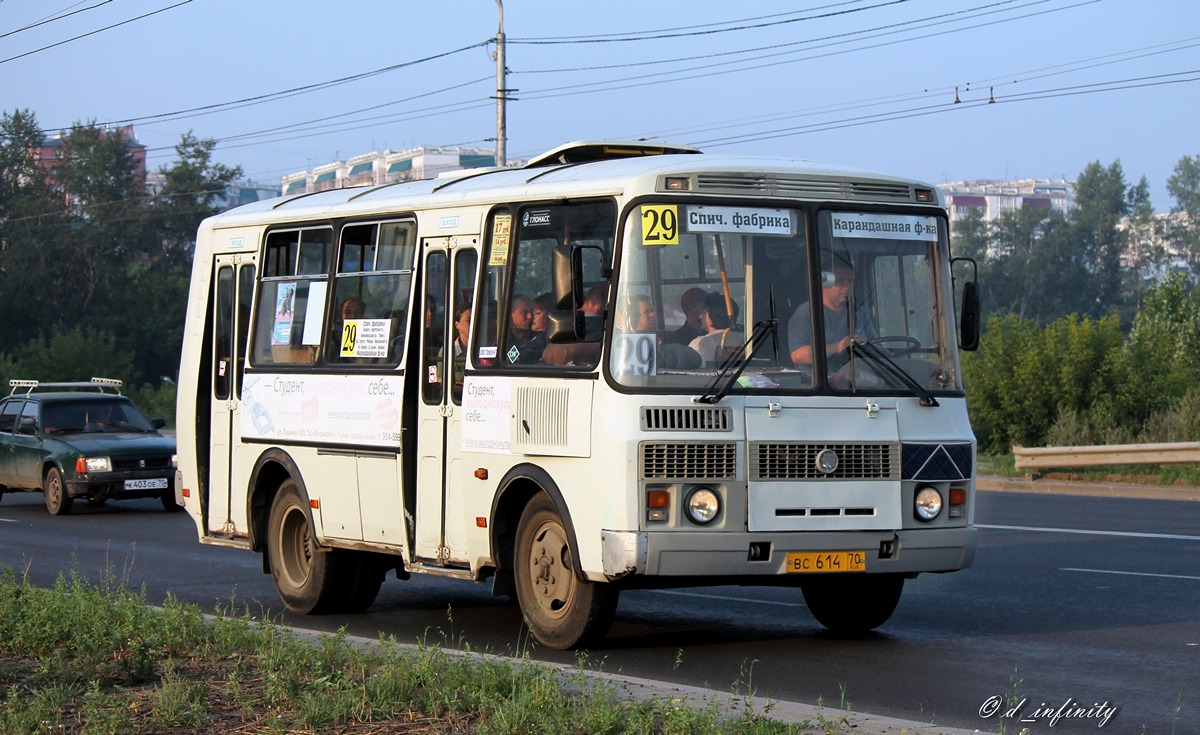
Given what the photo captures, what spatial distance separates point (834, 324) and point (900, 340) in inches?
19.0

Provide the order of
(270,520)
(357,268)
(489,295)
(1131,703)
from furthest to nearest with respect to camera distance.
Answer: (270,520), (357,268), (489,295), (1131,703)

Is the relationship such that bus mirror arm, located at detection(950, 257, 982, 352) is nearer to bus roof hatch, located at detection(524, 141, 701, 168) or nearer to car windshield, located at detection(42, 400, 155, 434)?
Answer: bus roof hatch, located at detection(524, 141, 701, 168)

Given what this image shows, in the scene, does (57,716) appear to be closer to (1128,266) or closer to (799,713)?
(799,713)

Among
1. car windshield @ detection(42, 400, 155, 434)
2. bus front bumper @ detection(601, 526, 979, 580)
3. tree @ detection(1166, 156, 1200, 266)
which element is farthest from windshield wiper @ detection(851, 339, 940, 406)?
tree @ detection(1166, 156, 1200, 266)

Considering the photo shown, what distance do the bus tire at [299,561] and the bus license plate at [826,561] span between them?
404 centimetres

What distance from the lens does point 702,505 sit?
30.2 ft

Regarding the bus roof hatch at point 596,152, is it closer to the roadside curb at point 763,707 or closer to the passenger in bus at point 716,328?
the passenger in bus at point 716,328

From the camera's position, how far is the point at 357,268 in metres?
12.0

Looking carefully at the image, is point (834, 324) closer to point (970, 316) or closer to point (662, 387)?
point (970, 316)

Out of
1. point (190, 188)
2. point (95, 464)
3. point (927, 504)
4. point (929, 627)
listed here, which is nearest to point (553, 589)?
point (927, 504)

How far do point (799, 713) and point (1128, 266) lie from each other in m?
140

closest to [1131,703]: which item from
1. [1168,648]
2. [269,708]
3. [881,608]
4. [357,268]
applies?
[1168,648]

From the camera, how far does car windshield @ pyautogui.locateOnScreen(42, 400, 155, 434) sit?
23656mm

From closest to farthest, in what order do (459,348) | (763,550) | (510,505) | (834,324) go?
(763,550) < (834,324) < (510,505) < (459,348)
